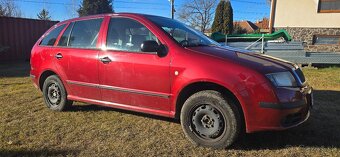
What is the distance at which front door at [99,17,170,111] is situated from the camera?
4.22m

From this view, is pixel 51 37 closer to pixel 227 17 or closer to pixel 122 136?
pixel 122 136

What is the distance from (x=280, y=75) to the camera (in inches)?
146

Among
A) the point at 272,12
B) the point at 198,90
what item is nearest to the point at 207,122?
the point at 198,90

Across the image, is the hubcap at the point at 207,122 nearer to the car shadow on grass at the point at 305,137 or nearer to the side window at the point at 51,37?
the car shadow on grass at the point at 305,137

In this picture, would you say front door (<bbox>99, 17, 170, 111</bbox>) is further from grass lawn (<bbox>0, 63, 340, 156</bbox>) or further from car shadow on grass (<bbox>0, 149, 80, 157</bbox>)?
car shadow on grass (<bbox>0, 149, 80, 157</bbox>)

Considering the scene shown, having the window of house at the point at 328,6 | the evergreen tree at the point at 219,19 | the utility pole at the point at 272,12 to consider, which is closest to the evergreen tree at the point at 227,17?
the evergreen tree at the point at 219,19

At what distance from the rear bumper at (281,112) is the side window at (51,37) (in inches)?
149

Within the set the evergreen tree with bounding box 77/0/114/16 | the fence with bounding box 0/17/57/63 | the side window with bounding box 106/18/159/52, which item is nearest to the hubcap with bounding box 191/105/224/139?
the side window with bounding box 106/18/159/52

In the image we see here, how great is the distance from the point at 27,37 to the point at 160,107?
1390 cm

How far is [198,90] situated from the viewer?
4090mm

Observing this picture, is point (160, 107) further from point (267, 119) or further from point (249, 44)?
point (249, 44)

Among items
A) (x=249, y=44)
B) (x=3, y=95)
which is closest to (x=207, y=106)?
(x=3, y=95)

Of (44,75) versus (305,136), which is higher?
(44,75)

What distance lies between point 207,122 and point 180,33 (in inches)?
55.3
